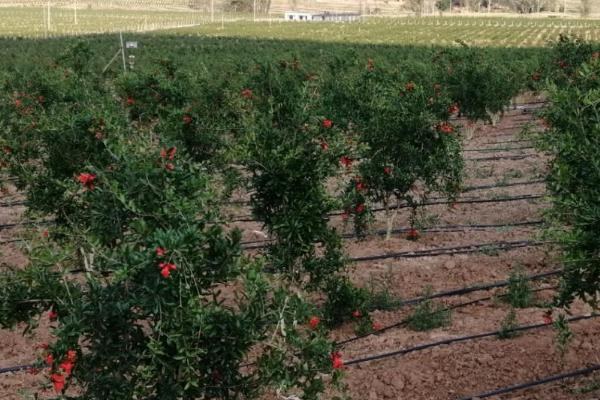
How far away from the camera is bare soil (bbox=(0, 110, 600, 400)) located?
25.6 ft

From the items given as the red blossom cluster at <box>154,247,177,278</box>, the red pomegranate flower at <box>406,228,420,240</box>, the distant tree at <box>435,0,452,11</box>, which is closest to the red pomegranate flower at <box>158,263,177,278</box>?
the red blossom cluster at <box>154,247,177,278</box>

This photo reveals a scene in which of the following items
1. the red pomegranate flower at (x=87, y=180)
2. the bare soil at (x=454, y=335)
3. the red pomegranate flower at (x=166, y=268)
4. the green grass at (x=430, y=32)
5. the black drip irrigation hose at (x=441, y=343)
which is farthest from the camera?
the green grass at (x=430, y=32)

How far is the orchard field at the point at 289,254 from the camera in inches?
199

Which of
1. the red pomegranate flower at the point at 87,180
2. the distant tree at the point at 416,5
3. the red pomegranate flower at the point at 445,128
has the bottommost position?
the red pomegranate flower at the point at 445,128

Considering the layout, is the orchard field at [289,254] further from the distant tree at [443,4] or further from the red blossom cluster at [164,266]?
the distant tree at [443,4]

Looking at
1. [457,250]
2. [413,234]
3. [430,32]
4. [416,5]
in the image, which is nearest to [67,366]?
[457,250]

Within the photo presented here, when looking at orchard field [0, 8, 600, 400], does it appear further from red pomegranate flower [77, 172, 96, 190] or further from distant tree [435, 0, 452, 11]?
distant tree [435, 0, 452, 11]

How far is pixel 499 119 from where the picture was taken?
92.1 feet

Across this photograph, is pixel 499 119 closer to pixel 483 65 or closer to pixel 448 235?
pixel 483 65

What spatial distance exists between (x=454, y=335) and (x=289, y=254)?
7.18 ft

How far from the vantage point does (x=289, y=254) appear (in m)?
7.80

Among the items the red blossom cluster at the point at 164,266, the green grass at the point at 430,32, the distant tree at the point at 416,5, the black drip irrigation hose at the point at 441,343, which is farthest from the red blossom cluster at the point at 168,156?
the distant tree at the point at 416,5

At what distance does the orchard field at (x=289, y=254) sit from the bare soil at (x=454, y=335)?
3cm

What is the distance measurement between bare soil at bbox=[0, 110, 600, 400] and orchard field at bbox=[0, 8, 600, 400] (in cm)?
3
